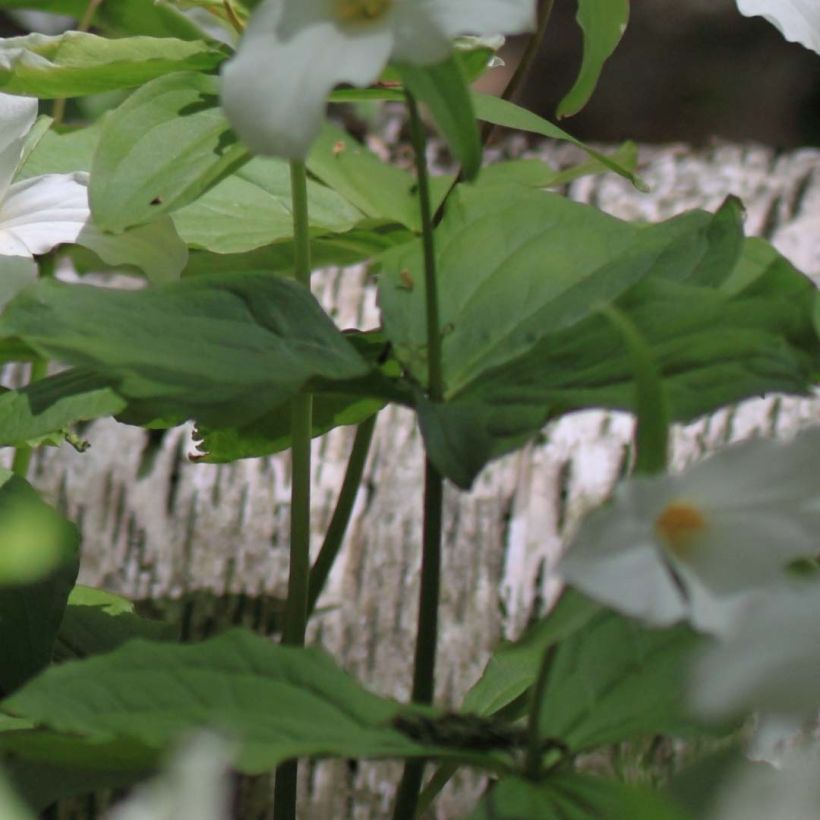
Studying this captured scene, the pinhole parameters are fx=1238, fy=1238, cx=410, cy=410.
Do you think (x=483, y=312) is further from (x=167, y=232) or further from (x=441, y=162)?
(x=441, y=162)

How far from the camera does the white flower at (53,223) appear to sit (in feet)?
1.89

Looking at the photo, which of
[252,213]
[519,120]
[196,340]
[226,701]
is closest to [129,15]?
[252,213]

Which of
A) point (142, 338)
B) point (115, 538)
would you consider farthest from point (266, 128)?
point (115, 538)

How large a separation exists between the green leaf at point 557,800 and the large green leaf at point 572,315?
0.09 m

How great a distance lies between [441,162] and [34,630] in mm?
874

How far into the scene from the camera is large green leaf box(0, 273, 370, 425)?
1.31ft

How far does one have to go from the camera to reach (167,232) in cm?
58

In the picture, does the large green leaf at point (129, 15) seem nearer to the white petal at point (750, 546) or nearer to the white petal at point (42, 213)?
the white petal at point (42, 213)

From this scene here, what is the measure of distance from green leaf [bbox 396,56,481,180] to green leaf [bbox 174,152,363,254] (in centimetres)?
26

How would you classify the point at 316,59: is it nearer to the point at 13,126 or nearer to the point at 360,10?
the point at 360,10

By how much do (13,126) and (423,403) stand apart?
281 mm

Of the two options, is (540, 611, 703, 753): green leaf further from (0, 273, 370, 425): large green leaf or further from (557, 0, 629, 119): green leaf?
(557, 0, 629, 119): green leaf

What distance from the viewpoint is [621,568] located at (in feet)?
1.03

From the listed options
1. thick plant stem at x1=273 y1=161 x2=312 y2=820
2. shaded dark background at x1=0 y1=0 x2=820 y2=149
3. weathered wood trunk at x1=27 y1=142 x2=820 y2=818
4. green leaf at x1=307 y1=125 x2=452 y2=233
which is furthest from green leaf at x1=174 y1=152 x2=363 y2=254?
shaded dark background at x1=0 y1=0 x2=820 y2=149
